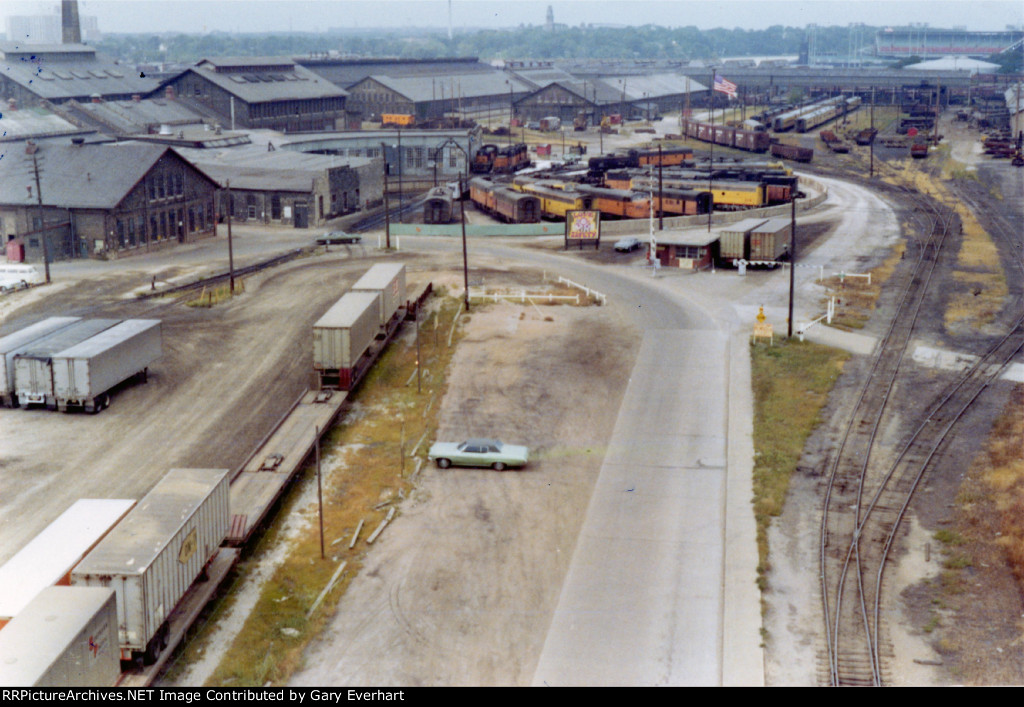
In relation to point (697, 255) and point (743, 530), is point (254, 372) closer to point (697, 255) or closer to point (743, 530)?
point (743, 530)

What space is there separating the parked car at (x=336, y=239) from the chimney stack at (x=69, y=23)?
88606 mm

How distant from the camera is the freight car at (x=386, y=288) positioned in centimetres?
5274

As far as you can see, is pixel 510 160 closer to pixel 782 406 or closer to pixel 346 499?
pixel 782 406

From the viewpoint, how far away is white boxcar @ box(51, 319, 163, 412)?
42.5 m

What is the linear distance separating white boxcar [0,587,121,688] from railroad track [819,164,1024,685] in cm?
1537

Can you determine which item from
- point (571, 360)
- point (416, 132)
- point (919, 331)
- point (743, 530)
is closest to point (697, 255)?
point (919, 331)

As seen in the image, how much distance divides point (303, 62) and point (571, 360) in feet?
468

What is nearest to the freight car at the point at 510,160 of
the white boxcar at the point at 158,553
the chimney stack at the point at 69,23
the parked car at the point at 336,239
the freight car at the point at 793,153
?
the freight car at the point at 793,153

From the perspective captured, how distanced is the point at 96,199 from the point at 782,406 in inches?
1904

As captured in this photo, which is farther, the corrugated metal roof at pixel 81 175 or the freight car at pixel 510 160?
the freight car at pixel 510 160

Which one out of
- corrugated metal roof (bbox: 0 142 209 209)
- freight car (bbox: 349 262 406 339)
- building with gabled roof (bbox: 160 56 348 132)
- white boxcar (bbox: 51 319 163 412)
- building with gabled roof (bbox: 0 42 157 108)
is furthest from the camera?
building with gabled roof (bbox: 160 56 348 132)

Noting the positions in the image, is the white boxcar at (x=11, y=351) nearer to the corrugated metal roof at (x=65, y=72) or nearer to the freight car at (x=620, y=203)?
the freight car at (x=620, y=203)

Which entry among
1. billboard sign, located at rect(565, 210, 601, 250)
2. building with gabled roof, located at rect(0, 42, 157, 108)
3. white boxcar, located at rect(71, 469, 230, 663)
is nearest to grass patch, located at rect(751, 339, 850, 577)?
white boxcar, located at rect(71, 469, 230, 663)

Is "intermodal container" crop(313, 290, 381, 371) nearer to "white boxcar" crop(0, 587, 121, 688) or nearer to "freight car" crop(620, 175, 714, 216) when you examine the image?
"white boxcar" crop(0, 587, 121, 688)
